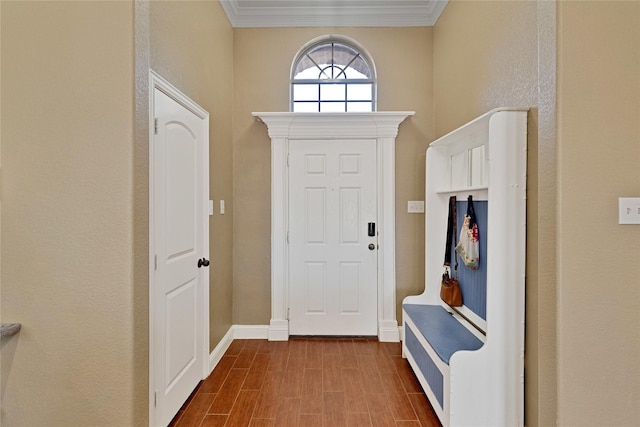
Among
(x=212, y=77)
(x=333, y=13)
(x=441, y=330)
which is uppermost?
(x=333, y=13)

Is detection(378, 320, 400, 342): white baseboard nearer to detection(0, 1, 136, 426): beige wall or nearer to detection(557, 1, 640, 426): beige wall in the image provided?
detection(557, 1, 640, 426): beige wall

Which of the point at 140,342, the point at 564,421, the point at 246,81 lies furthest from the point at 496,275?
the point at 246,81

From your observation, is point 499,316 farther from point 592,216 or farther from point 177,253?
point 177,253

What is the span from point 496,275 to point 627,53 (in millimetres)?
1160

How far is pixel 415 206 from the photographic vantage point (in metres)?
3.30

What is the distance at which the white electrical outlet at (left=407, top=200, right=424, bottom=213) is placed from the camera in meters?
3.30

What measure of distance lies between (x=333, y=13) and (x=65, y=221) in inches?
118

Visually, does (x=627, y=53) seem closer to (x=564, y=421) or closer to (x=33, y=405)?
(x=564, y=421)

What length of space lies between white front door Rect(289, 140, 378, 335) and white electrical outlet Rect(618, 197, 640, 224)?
1.99 m

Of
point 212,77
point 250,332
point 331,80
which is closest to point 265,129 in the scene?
point 212,77

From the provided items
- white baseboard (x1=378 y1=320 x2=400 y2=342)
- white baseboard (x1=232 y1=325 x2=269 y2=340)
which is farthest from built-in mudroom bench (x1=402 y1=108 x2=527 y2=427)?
white baseboard (x1=232 y1=325 x2=269 y2=340)

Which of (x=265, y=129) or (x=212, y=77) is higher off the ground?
(x=212, y=77)

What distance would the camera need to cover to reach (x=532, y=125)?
1732 mm

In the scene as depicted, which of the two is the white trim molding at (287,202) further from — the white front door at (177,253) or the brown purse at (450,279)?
the white front door at (177,253)
